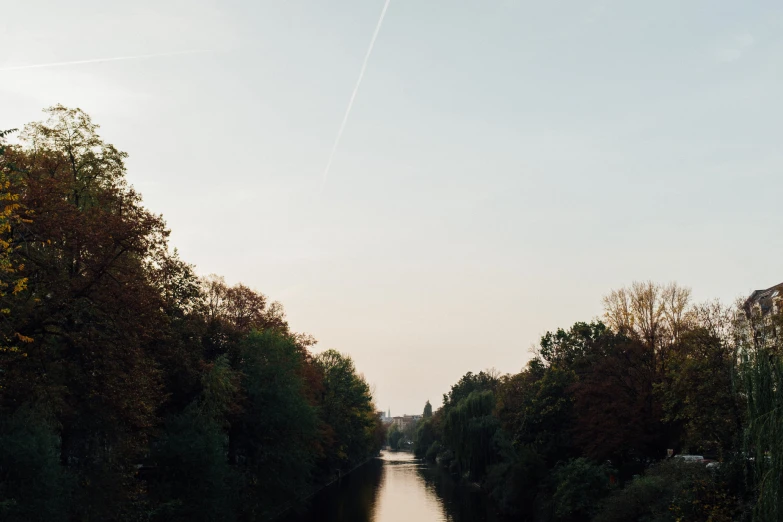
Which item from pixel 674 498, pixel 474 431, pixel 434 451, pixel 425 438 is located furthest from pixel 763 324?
pixel 425 438

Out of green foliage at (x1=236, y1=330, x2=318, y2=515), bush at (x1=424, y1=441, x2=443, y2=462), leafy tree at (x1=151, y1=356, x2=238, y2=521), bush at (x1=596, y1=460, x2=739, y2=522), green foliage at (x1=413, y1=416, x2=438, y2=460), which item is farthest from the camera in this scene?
green foliage at (x1=413, y1=416, x2=438, y2=460)

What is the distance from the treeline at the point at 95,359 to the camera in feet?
77.3

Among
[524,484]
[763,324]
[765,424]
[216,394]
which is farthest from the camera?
[524,484]

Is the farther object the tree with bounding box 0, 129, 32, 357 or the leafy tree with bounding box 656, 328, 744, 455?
the leafy tree with bounding box 656, 328, 744, 455

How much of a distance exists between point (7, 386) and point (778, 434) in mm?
25503

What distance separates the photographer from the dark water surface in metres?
53.5

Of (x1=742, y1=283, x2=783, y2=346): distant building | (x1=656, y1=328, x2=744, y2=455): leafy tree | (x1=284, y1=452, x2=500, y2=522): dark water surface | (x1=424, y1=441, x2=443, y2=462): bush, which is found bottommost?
(x1=284, y1=452, x2=500, y2=522): dark water surface

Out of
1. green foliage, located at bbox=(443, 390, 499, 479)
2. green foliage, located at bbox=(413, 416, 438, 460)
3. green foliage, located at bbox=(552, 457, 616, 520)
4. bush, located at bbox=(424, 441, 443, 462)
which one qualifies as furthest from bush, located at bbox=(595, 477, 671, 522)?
green foliage, located at bbox=(413, 416, 438, 460)

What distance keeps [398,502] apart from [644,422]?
3103 cm

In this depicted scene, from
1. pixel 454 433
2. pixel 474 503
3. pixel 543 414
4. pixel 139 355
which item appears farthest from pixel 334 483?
pixel 139 355

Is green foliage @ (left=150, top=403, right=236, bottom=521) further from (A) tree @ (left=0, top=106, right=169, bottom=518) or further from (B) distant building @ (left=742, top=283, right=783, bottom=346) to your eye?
(B) distant building @ (left=742, top=283, right=783, bottom=346)

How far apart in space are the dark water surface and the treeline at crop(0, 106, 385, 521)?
13.1 meters

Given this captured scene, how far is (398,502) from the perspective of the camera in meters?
65.2

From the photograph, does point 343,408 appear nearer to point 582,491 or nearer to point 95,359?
point 582,491
